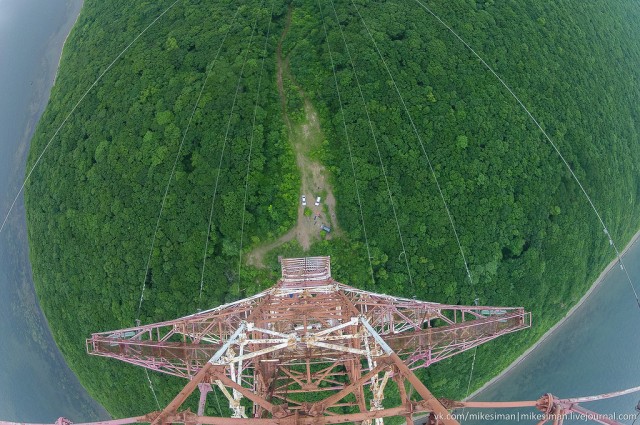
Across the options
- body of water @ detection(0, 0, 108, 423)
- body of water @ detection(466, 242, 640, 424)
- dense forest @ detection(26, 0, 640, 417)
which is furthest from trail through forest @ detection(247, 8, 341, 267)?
body of water @ detection(466, 242, 640, 424)

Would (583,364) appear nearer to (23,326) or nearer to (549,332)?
(549,332)

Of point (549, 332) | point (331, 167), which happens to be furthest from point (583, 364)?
point (331, 167)

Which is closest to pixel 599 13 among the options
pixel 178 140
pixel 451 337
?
pixel 451 337

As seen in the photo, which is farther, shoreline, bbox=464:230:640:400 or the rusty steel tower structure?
shoreline, bbox=464:230:640:400

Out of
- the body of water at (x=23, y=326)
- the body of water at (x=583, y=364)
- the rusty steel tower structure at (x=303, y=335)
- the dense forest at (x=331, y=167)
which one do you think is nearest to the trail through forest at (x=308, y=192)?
the dense forest at (x=331, y=167)

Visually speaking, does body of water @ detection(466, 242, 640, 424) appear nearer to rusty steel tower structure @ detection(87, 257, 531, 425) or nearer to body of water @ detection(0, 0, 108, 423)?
rusty steel tower structure @ detection(87, 257, 531, 425)

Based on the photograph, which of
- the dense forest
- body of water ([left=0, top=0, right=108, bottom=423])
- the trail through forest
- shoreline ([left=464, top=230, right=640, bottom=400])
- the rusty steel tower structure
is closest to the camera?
the rusty steel tower structure
